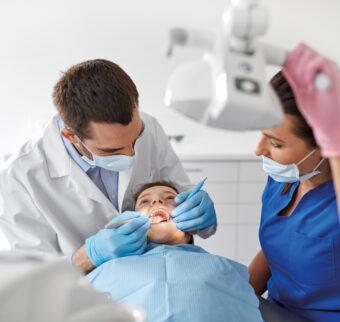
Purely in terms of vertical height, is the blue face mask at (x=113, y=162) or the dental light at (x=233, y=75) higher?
the dental light at (x=233, y=75)

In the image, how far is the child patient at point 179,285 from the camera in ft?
4.97

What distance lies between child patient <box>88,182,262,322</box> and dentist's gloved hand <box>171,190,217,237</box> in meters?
0.09

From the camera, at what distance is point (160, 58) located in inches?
137

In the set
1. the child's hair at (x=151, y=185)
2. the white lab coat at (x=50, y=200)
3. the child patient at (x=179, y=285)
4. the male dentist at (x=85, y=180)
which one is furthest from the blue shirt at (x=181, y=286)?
the child's hair at (x=151, y=185)

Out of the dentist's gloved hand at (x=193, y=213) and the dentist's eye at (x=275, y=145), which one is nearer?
the dentist's eye at (x=275, y=145)

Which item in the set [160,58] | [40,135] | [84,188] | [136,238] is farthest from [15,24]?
[136,238]

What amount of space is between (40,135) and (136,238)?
56 cm

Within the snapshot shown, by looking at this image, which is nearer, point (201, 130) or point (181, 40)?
point (181, 40)

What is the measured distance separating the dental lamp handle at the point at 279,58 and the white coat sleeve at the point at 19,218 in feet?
4.06

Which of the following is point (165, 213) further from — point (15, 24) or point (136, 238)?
point (15, 24)

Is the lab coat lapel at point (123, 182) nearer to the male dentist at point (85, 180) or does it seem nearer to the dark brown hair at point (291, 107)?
the male dentist at point (85, 180)

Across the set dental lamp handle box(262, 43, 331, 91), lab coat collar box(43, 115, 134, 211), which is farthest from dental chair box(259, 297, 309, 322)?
dental lamp handle box(262, 43, 331, 91)

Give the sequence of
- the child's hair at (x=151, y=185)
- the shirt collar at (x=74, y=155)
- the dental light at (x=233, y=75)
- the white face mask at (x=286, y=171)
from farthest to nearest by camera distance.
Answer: the child's hair at (x=151, y=185) < the shirt collar at (x=74, y=155) < the white face mask at (x=286, y=171) < the dental light at (x=233, y=75)

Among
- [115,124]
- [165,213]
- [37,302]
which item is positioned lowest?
[165,213]
